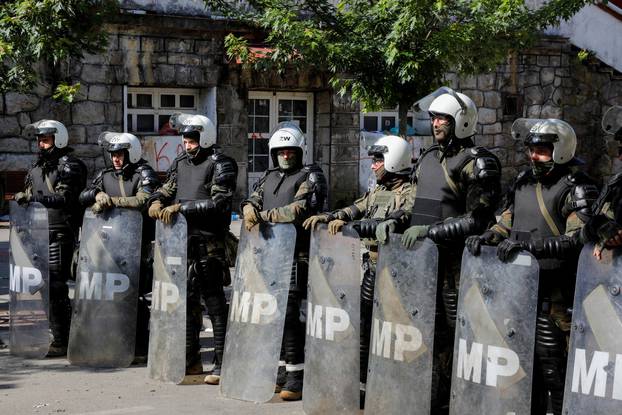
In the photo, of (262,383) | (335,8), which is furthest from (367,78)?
(262,383)

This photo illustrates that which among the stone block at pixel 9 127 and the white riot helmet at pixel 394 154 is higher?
the stone block at pixel 9 127

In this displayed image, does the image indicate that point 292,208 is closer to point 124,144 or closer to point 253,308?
point 253,308

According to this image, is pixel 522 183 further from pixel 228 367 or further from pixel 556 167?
pixel 228 367

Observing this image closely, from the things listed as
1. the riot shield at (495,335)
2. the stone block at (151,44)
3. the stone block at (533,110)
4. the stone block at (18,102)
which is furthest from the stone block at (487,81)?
the riot shield at (495,335)

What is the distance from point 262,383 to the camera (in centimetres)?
679

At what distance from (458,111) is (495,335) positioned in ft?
4.67

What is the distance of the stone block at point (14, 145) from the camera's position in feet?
54.7

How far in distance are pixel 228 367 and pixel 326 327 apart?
831 millimetres

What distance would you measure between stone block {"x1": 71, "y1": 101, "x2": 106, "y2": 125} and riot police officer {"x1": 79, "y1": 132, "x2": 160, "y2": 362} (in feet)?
29.3

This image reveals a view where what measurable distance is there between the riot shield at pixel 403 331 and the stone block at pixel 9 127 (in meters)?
11.6

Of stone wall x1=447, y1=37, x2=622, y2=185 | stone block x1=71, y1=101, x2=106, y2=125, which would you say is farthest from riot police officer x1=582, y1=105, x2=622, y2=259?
stone wall x1=447, y1=37, x2=622, y2=185

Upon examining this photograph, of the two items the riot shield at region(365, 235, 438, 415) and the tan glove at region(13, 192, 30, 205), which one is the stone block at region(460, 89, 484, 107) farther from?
the riot shield at region(365, 235, 438, 415)

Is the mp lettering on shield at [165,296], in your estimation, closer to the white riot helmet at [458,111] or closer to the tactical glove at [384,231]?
the tactical glove at [384,231]

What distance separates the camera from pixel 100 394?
7.11 m
